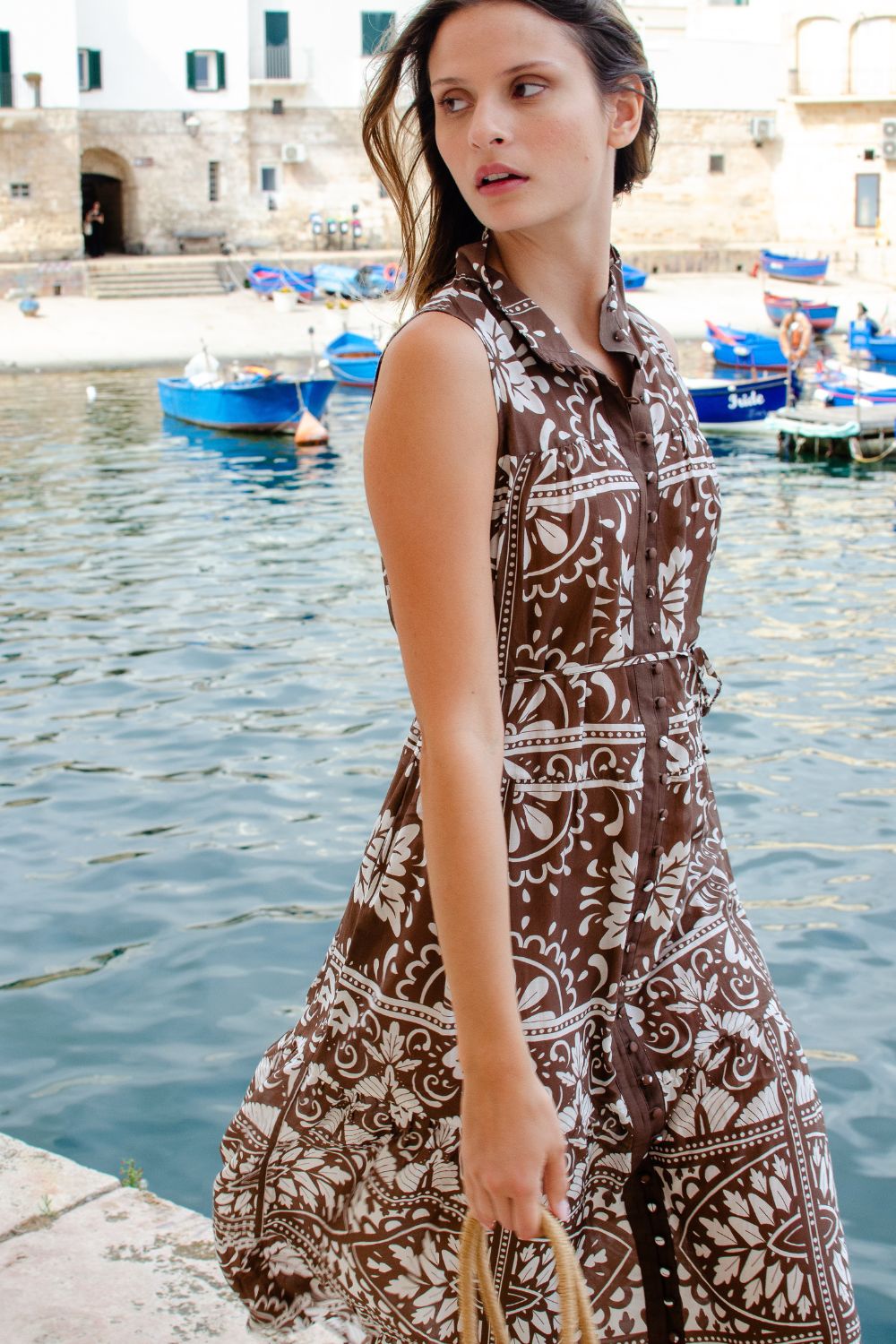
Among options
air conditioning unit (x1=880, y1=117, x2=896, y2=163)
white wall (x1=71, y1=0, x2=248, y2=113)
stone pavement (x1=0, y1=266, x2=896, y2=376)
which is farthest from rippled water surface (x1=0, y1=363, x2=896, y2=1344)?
air conditioning unit (x1=880, y1=117, x2=896, y2=163)

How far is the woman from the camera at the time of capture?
1.52 m

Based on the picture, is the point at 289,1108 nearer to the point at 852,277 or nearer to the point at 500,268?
the point at 500,268

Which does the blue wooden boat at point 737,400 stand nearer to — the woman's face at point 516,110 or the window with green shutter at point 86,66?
the woman's face at point 516,110

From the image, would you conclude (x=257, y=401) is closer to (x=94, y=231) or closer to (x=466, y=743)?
(x=466, y=743)

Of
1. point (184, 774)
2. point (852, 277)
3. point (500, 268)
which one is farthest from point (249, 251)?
point (500, 268)

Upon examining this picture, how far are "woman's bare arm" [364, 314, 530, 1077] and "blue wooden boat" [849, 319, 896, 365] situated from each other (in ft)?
91.8

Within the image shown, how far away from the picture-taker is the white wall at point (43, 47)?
121 ft

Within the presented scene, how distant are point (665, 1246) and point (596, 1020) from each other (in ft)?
0.79

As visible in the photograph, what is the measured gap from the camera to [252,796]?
24.4 feet

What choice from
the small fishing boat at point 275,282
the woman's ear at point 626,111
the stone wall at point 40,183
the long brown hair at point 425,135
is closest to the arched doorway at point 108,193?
the stone wall at point 40,183

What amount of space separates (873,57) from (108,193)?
19872 millimetres

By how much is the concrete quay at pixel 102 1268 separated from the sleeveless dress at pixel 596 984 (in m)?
0.91

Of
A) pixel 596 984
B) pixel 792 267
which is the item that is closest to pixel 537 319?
pixel 596 984

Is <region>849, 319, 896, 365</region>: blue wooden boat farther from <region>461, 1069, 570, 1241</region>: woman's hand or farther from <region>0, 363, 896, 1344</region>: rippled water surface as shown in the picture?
<region>461, 1069, 570, 1241</region>: woman's hand
